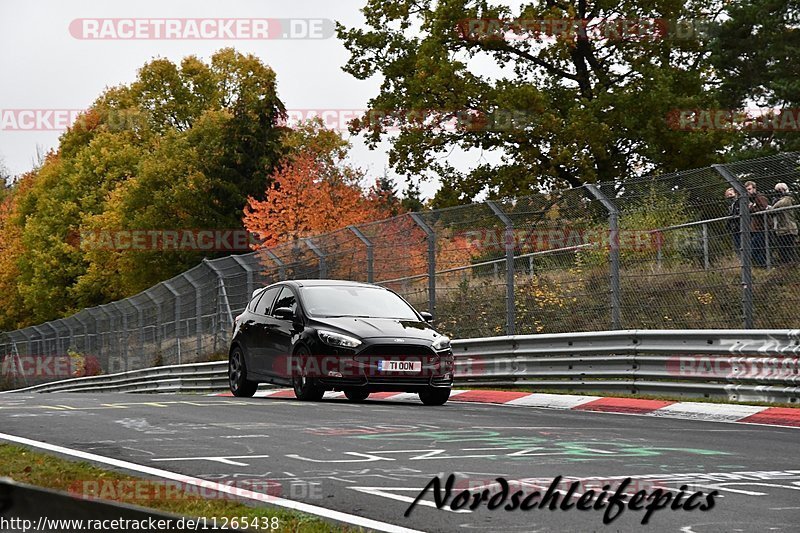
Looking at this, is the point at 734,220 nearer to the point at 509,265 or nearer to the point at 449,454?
the point at 509,265

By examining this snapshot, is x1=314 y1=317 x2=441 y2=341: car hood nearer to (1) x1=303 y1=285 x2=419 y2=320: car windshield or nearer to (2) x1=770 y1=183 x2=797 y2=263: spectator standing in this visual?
(1) x1=303 y1=285 x2=419 y2=320: car windshield

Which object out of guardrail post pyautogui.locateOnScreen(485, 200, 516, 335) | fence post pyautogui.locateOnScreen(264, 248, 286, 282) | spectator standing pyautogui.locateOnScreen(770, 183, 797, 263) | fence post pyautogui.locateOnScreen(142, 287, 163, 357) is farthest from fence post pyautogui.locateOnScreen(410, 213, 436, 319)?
fence post pyautogui.locateOnScreen(142, 287, 163, 357)

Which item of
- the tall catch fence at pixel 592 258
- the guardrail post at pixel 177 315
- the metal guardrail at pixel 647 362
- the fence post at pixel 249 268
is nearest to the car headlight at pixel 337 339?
the metal guardrail at pixel 647 362

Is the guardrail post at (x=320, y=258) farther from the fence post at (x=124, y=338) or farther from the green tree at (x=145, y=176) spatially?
the green tree at (x=145, y=176)

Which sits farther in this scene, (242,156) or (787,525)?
(242,156)

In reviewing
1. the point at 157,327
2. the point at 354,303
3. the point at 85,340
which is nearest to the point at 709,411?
the point at 354,303

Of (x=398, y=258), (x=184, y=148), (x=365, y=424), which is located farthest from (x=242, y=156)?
(x=365, y=424)

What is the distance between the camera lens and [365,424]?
39.7ft

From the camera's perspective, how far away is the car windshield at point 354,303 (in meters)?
16.4

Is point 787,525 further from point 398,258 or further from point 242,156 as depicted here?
point 242,156

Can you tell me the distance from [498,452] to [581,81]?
31627 millimetres

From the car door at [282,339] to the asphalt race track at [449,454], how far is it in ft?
5.33

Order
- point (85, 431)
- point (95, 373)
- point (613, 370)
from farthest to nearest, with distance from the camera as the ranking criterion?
point (95, 373) → point (613, 370) → point (85, 431)

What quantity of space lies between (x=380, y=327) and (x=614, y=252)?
326cm
